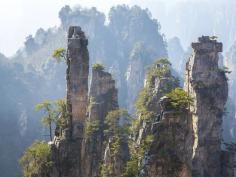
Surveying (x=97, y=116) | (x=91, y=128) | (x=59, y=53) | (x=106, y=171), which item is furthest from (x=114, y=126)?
(x=59, y=53)

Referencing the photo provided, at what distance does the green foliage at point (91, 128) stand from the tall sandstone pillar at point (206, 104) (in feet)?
36.4

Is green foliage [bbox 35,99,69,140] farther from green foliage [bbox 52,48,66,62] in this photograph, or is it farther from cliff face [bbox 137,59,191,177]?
cliff face [bbox 137,59,191,177]

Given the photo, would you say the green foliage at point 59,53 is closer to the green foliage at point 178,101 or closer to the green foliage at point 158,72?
the green foliage at point 158,72

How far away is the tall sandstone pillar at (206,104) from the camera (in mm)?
64438

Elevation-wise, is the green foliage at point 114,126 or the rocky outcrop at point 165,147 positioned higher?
the green foliage at point 114,126

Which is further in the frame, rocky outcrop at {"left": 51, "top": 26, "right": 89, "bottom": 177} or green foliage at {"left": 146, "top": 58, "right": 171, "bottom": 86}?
green foliage at {"left": 146, "top": 58, "right": 171, "bottom": 86}

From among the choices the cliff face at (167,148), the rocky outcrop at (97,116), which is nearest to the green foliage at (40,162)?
the rocky outcrop at (97,116)

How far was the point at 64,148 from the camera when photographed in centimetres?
5688

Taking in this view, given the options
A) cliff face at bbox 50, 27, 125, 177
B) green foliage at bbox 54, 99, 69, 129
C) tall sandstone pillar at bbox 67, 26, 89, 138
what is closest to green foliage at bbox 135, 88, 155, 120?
cliff face at bbox 50, 27, 125, 177

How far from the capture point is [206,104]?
65.4m

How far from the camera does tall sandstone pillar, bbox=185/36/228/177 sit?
64438 millimetres

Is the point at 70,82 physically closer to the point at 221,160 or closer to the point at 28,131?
the point at 221,160

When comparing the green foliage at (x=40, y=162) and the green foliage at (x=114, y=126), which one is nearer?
the green foliage at (x=40, y=162)

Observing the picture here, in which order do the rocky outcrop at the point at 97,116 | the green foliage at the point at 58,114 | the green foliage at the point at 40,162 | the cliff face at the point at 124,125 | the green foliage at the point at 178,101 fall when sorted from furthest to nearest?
the rocky outcrop at the point at 97,116 → the green foliage at the point at 58,114 → the cliff face at the point at 124,125 → the green foliage at the point at 40,162 → the green foliage at the point at 178,101
